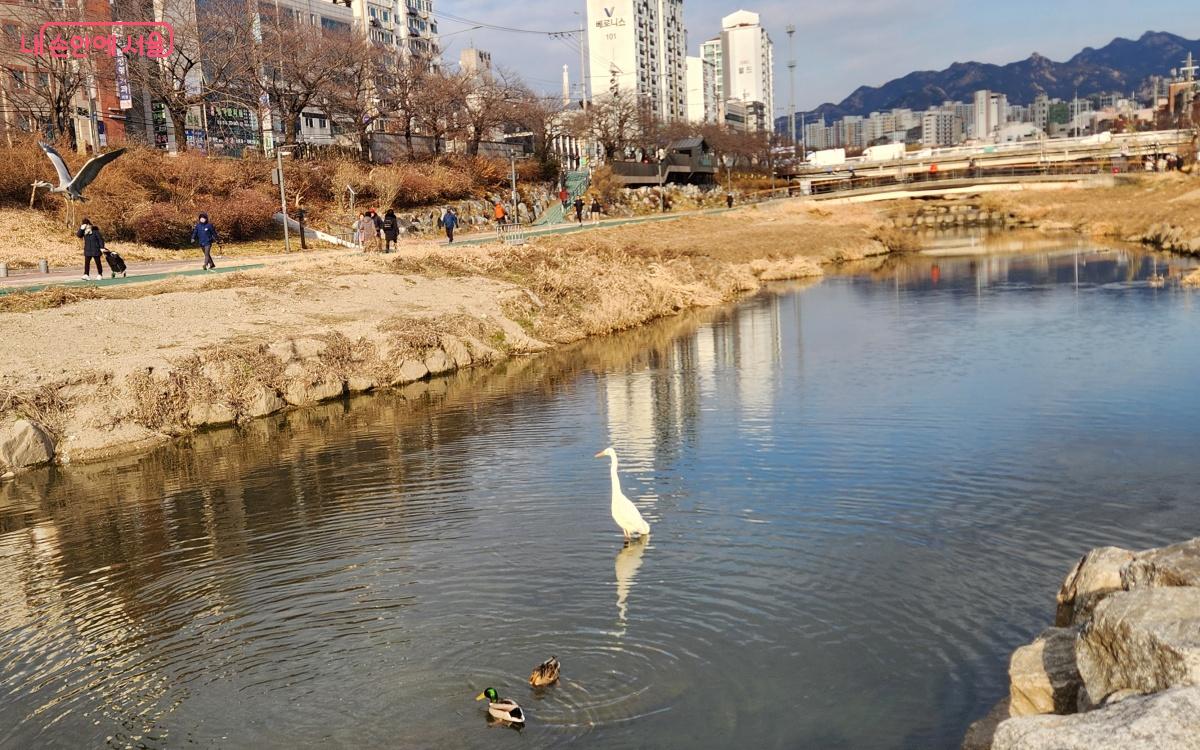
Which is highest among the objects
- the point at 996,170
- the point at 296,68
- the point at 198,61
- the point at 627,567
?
the point at 198,61

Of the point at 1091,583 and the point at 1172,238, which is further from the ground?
the point at 1172,238

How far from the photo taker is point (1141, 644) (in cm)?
636

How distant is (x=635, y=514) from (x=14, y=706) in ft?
23.3

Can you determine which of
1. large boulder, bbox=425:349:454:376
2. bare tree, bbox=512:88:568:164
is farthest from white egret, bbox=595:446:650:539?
bare tree, bbox=512:88:568:164

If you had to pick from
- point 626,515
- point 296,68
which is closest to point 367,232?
point 296,68

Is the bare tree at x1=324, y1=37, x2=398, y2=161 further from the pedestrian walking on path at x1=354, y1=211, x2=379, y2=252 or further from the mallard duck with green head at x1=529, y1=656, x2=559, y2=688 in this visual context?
the mallard duck with green head at x1=529, y1=656, x2=559, y2=688

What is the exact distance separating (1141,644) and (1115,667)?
0.32 meters

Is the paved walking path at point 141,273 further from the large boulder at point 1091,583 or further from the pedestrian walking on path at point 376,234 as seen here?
the large boulder at point 1091,583

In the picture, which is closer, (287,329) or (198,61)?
(287,329)

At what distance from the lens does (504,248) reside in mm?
41562

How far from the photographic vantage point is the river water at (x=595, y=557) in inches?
384

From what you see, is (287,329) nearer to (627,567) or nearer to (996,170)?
(627,567)

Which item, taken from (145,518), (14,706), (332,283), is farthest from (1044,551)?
(332,283)

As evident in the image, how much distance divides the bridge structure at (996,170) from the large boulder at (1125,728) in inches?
3599
